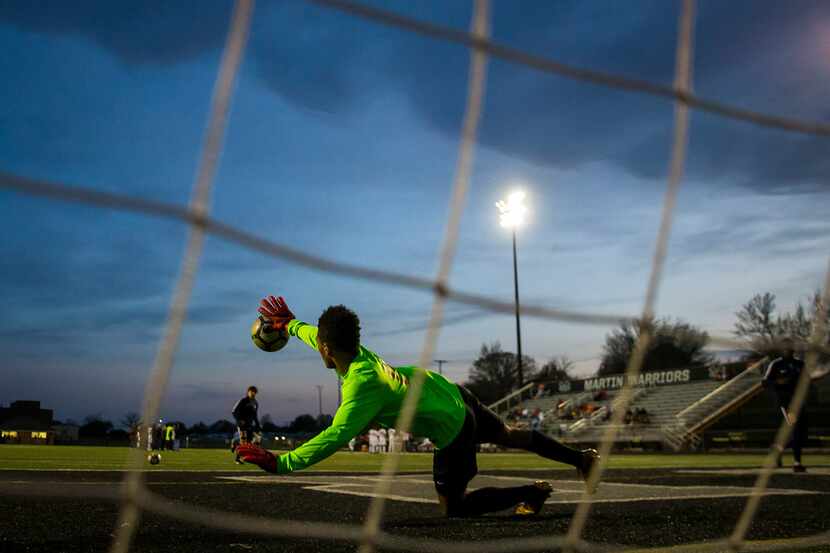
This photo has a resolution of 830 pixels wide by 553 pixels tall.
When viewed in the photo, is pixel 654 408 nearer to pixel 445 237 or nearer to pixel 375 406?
pixel 375 406

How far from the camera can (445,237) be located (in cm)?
276

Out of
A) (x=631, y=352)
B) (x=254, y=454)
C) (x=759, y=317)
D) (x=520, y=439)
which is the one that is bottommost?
(x=254, y=454)

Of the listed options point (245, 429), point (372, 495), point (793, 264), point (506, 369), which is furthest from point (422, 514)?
point (506, 369)

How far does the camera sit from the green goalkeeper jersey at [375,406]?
366 cm

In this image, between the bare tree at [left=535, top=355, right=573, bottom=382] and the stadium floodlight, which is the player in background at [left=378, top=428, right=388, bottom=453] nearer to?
the stadium floodlight

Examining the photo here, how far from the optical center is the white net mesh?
2.16 m

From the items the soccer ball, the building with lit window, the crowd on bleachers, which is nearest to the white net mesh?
the soccer ball

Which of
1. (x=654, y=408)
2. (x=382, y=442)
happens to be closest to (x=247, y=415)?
(x=382, y=442)

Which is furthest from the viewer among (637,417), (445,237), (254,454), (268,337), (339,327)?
(637,417)

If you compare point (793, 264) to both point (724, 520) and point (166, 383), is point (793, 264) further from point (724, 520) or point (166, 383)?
point (166, 383)

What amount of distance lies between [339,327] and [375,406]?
0.42 m

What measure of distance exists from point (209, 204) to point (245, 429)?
13973mm

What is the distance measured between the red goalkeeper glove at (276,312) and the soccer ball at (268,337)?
30 millimetres

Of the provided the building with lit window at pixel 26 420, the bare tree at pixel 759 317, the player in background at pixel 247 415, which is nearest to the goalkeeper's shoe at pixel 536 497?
the player in background at pixel 247 415
